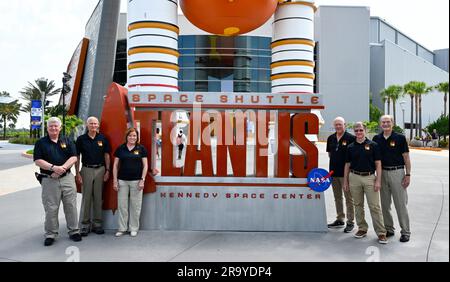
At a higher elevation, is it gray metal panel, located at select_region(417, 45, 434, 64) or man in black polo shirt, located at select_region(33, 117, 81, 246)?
gray metal panel, located at select_region(417, 45, 434, 64)

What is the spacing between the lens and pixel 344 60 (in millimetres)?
43812

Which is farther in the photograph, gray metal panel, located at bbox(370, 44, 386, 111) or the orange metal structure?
gray metal panel, located at bbox(370, 44, 386, 111)

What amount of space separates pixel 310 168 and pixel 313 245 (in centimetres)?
129

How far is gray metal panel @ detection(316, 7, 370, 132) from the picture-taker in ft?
141

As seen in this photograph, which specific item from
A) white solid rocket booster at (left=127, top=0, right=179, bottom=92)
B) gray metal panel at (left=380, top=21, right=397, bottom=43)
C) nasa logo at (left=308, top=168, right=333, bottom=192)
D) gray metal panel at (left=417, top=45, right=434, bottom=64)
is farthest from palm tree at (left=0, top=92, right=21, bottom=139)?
gray metal panel at (left=417, top=45, right=434, bottom=64)

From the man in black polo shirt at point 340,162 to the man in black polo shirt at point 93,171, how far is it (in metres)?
3.57

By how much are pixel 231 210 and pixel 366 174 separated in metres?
2.09

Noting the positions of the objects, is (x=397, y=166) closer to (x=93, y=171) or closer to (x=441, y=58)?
(x=93, y=171)

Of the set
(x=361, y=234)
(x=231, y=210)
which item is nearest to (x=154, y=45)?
(x=231, y=210)

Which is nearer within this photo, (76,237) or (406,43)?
(76,237)

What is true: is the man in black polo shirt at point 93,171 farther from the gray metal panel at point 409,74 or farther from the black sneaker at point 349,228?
the gray metal panel at point 409,74

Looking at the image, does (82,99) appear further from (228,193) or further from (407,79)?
(407,79)

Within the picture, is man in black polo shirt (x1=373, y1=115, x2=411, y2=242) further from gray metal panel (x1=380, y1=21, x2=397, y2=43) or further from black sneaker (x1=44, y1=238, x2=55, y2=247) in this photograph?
gray metal panel (x1=380, y1=21, x2=397, y2=43)

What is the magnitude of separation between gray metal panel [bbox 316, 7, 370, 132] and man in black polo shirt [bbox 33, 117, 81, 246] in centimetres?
4063
